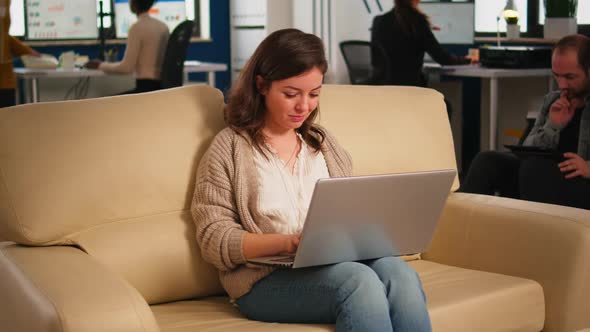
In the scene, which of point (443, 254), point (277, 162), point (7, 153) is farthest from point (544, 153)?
point (7, 153)

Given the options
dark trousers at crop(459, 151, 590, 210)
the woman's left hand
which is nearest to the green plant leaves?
dark trousers at crop(459, 151, 590, 210)

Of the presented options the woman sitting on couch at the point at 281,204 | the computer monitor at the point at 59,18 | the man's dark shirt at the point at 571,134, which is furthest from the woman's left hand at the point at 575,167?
the computer monitor at the point at 59,18

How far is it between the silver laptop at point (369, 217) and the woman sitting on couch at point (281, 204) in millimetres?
43

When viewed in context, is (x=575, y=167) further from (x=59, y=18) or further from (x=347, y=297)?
(x=59, y=18)

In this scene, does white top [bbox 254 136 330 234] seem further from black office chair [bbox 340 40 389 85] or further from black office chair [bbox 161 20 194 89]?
black office chair [bbox 340 40 389 85]

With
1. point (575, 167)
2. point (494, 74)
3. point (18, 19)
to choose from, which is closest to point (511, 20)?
point (494, 74)

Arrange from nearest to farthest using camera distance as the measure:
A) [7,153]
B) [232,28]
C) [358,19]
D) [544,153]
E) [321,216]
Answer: [321,216], [7,153], [544,153], [358,19], [232,28]

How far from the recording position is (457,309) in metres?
2.09

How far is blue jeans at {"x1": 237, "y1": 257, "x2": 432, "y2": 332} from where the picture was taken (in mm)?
1845

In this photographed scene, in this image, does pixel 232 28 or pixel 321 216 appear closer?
pixel 321 216

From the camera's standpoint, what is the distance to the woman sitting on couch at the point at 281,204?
189cm

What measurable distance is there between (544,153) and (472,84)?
3625 mm

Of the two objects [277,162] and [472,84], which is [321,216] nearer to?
[277,162]

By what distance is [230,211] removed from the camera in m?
2.08
